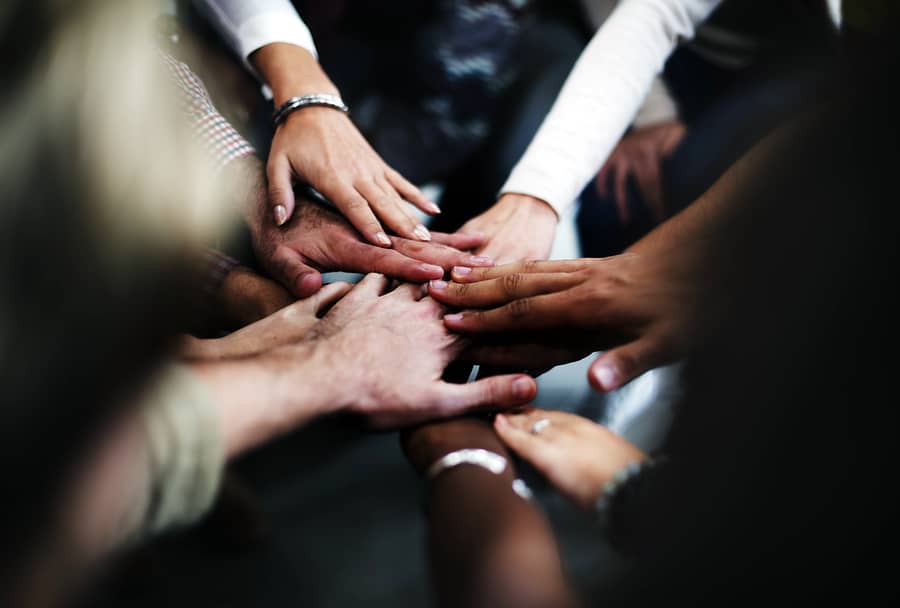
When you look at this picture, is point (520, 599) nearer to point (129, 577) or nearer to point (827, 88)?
point (129, 577)

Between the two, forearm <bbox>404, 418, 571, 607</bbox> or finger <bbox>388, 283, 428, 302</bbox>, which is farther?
finger <bbox>388, 283, 428, 302</bbox>

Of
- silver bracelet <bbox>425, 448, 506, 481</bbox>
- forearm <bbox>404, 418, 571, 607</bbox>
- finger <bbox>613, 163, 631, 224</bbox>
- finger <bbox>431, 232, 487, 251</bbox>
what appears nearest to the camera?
forearm <bbox>404, 418, 571, 607</bbox>

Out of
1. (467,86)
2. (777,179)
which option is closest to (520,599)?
(777,179)

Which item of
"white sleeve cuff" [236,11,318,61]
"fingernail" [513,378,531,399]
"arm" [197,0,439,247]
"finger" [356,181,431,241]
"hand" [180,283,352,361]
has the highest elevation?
"white sleeve cuff" [236,11,318,61]

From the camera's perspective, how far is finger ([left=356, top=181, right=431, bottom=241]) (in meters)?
0.69

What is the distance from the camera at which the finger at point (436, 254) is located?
67 cm

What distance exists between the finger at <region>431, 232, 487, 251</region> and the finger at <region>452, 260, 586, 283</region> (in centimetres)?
6

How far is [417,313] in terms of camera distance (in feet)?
2.00

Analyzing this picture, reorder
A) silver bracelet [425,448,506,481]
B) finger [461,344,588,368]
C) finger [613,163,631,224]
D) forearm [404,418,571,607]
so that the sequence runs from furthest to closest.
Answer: finger [613,163,631,224]
finger [461,344,588,368]
silver bracelet [425,448,506,481]
forearm [404,418,571,607]

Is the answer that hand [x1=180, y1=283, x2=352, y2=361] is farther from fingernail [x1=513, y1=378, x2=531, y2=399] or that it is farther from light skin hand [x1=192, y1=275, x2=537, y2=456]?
fingernail [x1=513, y1=378, x2=531, y2=399]

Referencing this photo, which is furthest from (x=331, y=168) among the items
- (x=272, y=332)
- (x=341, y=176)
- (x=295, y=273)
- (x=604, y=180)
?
(x=604, y=180)

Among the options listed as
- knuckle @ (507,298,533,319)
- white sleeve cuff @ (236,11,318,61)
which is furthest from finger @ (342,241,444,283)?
white sleeve cuff @ (236,11,318,61)

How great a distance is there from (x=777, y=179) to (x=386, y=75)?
0.65 metres

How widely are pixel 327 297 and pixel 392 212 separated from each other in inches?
5.7
